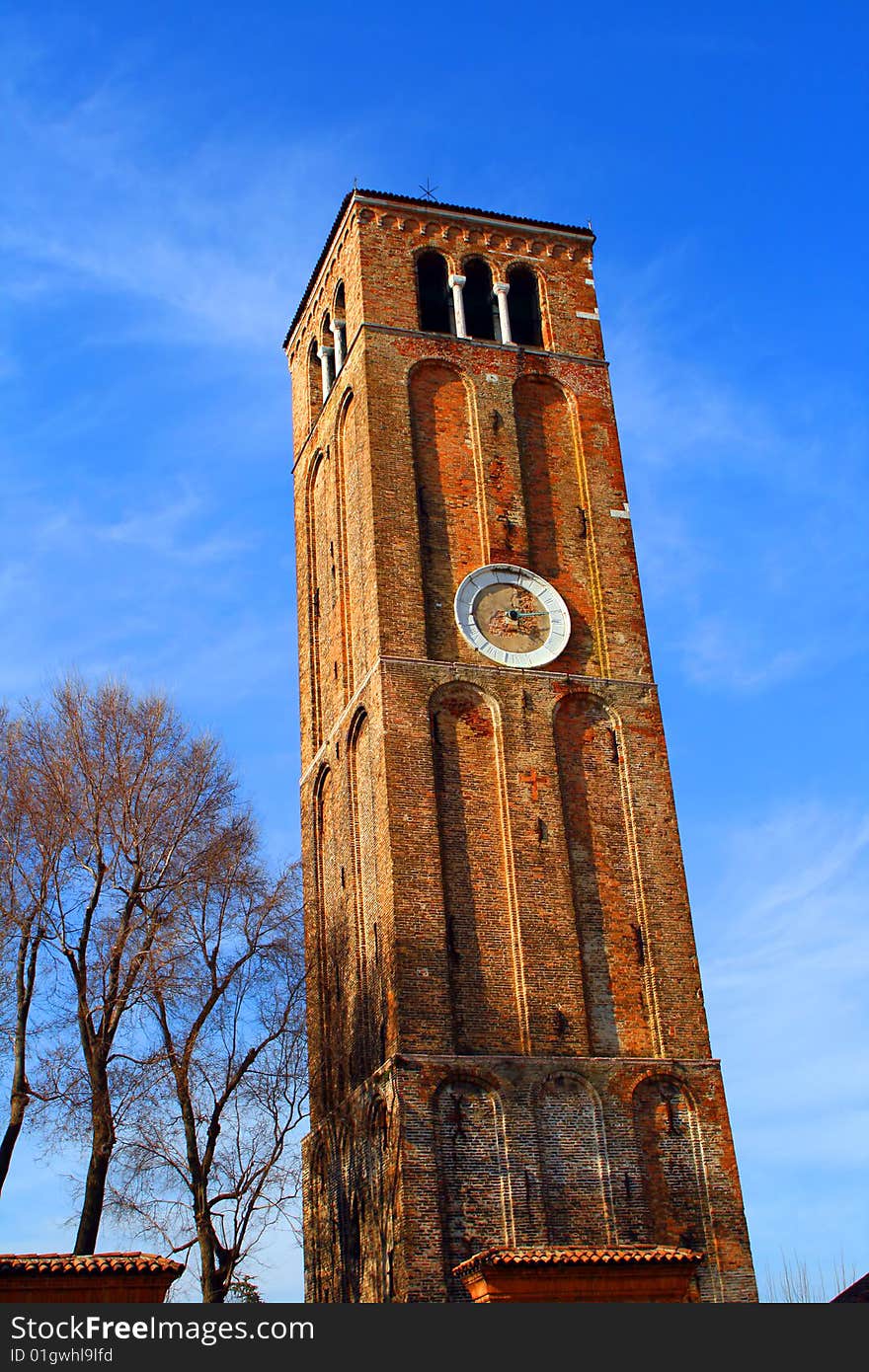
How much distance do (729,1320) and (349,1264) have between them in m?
8.32

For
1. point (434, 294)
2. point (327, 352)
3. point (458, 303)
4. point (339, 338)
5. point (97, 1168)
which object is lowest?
point (97, 1168)

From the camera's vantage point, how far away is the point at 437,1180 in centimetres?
2003

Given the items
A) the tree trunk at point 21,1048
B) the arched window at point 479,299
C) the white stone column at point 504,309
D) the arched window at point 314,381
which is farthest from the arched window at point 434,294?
the tree trunk at point 21,1048

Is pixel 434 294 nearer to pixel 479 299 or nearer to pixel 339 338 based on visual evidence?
pixel 479 299

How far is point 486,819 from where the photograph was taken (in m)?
23.3

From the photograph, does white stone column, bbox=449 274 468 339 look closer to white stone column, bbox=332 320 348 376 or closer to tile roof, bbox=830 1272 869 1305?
white stone column, bbox=332 320 348 376

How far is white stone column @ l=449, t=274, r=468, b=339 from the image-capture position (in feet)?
91.1

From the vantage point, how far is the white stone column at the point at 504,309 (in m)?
28.3

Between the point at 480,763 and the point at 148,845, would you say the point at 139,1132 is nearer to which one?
the point at 148,845

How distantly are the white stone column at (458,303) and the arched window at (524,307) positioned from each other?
1118mm

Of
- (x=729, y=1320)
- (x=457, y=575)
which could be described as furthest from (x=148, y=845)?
(x=729, y=1320)

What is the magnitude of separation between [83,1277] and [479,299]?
63.5ft

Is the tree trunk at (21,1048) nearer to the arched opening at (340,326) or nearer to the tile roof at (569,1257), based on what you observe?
the tile roof at (569,1257)

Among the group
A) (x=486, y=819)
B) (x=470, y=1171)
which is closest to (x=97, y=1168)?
(x=470, y=1171)
